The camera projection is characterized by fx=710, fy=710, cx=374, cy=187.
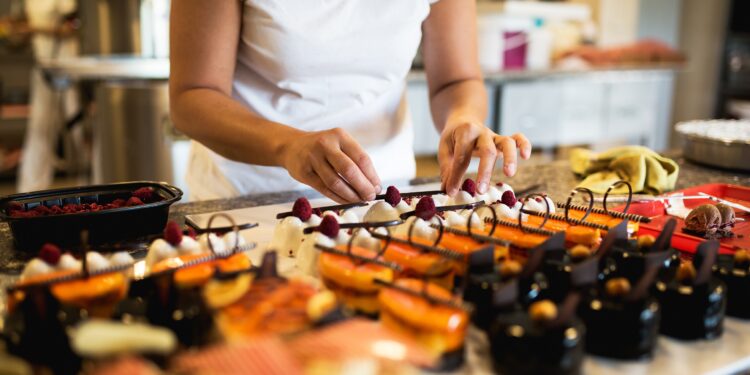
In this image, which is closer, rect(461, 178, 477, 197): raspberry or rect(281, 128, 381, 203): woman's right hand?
rect(281, 128, 381, 203): woman's right hand

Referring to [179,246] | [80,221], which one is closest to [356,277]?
[179,246]

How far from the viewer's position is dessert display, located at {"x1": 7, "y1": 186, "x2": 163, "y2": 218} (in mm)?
1130

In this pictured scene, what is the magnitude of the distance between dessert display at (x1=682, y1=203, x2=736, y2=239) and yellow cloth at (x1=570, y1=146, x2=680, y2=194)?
359mm

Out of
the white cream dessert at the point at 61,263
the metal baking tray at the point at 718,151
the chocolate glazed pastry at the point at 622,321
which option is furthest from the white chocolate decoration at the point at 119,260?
the metal baking tray at the point at 718,151

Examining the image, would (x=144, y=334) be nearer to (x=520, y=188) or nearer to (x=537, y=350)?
(x=537, y=350)

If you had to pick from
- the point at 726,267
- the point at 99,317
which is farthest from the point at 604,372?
the point at 99,317

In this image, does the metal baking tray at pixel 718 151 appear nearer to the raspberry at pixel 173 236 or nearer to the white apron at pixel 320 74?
the white apron at pixel 320 74

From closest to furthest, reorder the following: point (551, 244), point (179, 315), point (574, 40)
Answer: point (179, 315)
point (551, 244)
point (574, 40)

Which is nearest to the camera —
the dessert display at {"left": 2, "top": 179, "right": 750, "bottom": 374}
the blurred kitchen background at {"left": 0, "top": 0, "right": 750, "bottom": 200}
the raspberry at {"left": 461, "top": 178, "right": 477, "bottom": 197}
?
the dessert display at {"left": 2, "top": 179, "right": 750, "bottom": 374}

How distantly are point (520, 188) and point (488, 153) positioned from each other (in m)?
0.38

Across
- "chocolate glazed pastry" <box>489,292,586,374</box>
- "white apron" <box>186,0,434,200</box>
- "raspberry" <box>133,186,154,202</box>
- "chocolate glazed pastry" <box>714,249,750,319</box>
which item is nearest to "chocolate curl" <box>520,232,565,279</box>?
"chocolate glazed pastry" <box>489,292,586,374</box>

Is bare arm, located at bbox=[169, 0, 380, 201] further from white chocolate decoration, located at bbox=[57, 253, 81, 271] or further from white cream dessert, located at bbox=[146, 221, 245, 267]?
white chocolate decoration, located at bbox=[57, 253, 81, 271]

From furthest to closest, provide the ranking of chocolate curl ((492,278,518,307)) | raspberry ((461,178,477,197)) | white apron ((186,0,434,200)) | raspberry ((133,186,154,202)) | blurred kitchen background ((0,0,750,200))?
blurred kitchen background ((0,0,750,200)) < white apron ((186,0,434,200)) < raspberry ((461,178,477,197)) < raspberry ((133,186,154,202)) < chocolate curl ((492,278,518,307))

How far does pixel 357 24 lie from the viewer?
1632 mm
